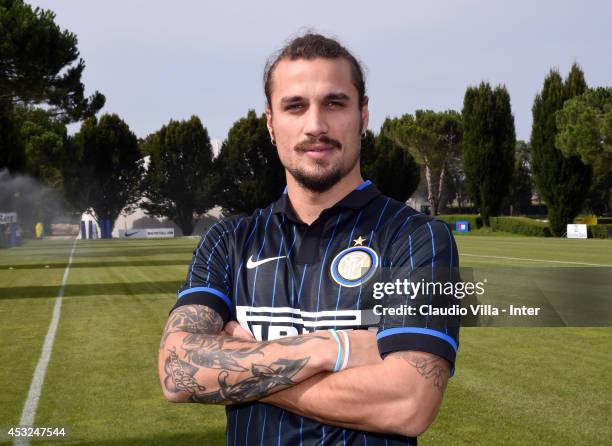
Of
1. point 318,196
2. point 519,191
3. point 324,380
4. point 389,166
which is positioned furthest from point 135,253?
point 519,191

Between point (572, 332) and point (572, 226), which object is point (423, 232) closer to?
point (572, 332)

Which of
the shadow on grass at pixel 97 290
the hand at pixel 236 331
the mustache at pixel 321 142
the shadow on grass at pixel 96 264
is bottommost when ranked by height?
the shadow on grass at pixel 97 290

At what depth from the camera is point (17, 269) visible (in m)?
31.3

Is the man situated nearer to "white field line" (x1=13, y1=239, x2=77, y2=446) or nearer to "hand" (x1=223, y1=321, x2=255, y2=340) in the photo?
"hand" (x1=223, y1=321, x2=255, y2=340)

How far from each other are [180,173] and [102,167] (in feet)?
29.1

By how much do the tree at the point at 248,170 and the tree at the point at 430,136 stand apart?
15.0 metres

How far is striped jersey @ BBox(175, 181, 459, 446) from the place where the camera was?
2.84m

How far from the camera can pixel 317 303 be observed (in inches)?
116

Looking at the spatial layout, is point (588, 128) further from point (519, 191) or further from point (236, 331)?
point (236, 331)

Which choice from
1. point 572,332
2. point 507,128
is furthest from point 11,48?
point 507,128

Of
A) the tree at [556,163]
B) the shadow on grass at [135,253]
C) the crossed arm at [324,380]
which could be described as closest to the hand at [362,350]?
the crossed arm at [324,380]

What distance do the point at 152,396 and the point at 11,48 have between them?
33059mm

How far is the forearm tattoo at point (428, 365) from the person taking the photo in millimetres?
2781

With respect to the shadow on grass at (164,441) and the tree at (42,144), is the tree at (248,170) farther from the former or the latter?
the shadow on grass at (164,441)
